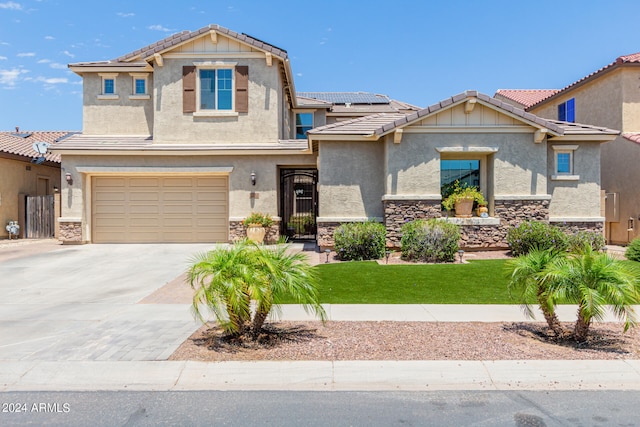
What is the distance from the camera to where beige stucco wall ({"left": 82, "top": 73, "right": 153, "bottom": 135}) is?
1945cm

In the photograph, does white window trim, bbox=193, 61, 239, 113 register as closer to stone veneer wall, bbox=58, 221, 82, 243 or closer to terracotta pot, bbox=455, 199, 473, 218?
stone veneer wall, bbox=58, 221, 82, 243

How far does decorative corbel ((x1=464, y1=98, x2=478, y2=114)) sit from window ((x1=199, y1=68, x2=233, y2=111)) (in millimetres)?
8602

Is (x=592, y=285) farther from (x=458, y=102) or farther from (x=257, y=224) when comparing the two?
(x=257, y=224)

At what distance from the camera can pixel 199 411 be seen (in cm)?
445

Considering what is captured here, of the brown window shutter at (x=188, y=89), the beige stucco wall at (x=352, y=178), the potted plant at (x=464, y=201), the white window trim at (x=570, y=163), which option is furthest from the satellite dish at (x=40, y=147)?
the white window trim at (x=570, y=163)

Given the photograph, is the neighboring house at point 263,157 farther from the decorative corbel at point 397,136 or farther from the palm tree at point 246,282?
the palm tree at point 246,282

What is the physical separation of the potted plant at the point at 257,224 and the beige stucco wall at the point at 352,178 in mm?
2874

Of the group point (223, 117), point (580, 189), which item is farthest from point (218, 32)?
point (580, 189)

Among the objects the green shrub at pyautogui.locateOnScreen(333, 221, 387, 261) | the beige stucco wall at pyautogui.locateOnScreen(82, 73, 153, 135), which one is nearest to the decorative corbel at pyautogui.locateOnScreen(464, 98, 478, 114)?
the green shrub at pyautogui.locateOnScreen(333, 221, 387, 261)

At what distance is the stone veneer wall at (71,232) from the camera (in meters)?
18.0

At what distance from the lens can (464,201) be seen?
15.0 meters

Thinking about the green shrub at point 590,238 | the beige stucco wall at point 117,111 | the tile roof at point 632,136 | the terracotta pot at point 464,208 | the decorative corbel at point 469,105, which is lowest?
the green shrub at point 590,238

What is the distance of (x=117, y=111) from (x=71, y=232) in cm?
523

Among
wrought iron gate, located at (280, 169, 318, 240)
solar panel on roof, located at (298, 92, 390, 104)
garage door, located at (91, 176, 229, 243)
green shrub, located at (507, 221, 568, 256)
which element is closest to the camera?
green shrub, located at (507, 221, 568, 256)
